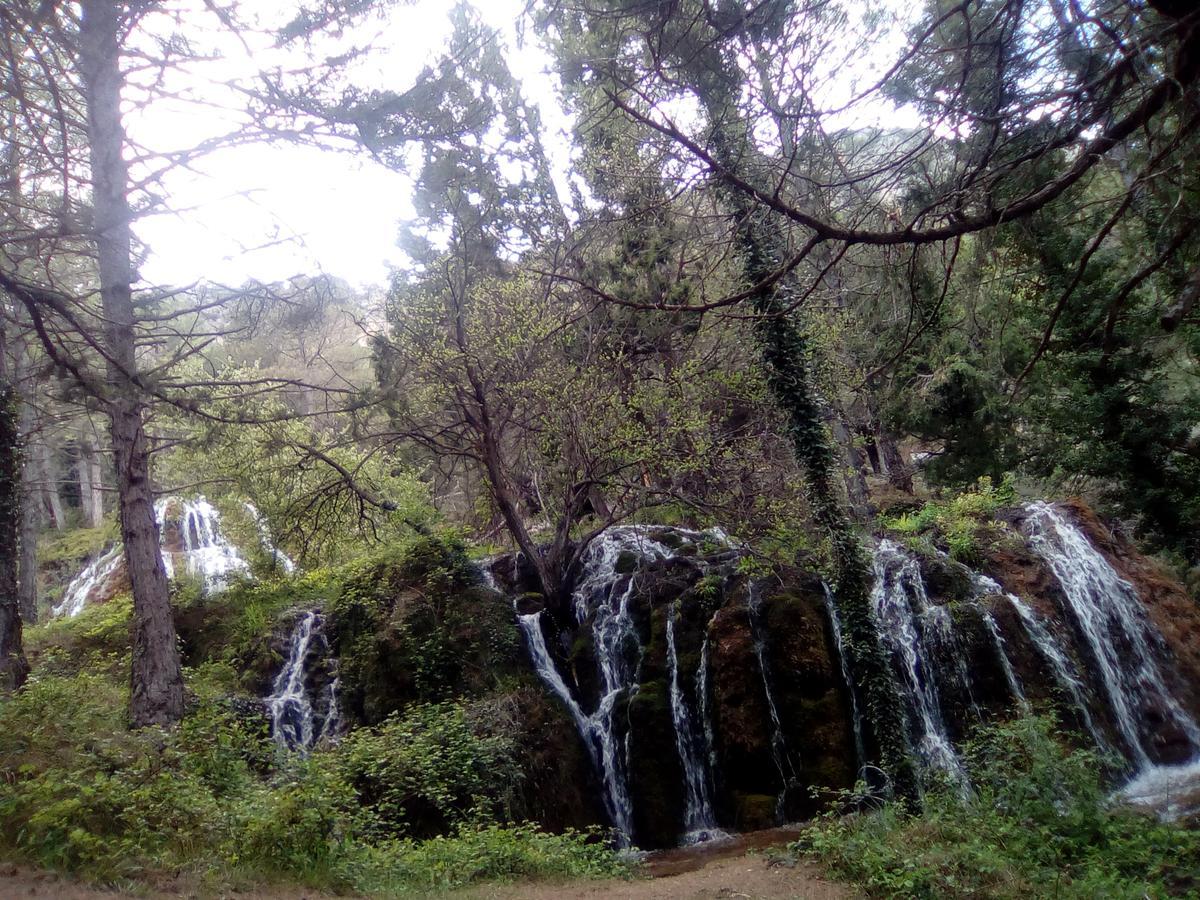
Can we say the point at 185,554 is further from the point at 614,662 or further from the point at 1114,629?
the point at 1114,629

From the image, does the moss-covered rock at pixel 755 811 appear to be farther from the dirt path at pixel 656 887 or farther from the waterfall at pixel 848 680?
the waterfall at pixel 848 680

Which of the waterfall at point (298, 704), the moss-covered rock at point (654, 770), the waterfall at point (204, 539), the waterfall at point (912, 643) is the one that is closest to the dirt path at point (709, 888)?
the moss-covered rock at point (654, 770)

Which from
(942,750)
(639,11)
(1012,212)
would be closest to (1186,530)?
(942,750)

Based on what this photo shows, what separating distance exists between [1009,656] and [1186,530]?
3.87m

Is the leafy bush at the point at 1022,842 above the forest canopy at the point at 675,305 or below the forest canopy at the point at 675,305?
below

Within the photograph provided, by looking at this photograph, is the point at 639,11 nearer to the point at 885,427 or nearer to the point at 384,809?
the point at 384,809

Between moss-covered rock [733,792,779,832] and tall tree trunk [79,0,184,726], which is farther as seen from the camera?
moss-covered rock [733,792,779,832]

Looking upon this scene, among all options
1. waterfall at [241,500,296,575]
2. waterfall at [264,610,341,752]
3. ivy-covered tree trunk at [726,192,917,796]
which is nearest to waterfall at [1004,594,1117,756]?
ivy-covered tree trunk at [726,192,917,796]

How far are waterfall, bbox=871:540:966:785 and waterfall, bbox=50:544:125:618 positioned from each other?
18.8 metres

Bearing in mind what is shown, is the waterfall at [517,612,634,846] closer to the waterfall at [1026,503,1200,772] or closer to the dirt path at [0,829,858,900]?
the dirt path at [0,829,858,900]

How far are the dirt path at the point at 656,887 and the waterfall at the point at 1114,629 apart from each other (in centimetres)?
543

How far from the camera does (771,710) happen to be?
10352 millimetres

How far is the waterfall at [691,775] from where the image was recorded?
9.93 metres

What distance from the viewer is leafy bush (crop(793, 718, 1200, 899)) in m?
5.23
